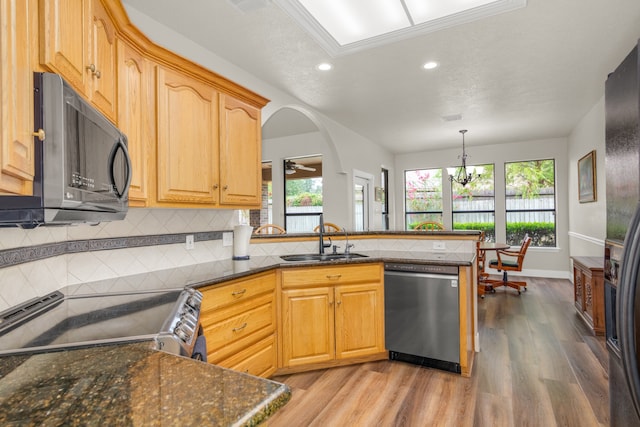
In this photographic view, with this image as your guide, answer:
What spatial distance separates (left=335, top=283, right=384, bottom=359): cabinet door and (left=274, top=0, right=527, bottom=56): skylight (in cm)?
201

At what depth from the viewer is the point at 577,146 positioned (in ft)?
18.0

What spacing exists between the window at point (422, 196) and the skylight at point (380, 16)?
16.9 ft

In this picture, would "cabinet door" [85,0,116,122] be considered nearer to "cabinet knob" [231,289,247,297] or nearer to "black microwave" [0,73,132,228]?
"black microwave" [0,73,132,228]

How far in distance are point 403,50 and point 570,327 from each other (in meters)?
3.28

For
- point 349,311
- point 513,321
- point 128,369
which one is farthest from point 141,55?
point 513,321

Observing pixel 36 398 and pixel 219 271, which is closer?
pixel 36 398

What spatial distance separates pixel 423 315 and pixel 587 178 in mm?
3804

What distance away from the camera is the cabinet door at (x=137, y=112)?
1.88 meters

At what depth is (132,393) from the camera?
2.19 ft

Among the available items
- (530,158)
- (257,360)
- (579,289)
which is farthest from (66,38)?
(530,158)

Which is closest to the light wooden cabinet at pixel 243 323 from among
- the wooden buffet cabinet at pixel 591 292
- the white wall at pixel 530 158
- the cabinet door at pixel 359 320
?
the cabinet door at pixel 359 320

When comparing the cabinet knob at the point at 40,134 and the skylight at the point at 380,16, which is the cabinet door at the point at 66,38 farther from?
the skylight at the point at 380,16

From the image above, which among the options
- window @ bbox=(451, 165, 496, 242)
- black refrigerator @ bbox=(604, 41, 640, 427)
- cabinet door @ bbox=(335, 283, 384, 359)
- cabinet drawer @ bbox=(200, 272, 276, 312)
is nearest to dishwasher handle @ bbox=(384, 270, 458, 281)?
cabinet door @ bbox=(335, 283, 384, 359)

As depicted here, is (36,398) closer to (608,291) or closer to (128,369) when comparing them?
(128,369)
